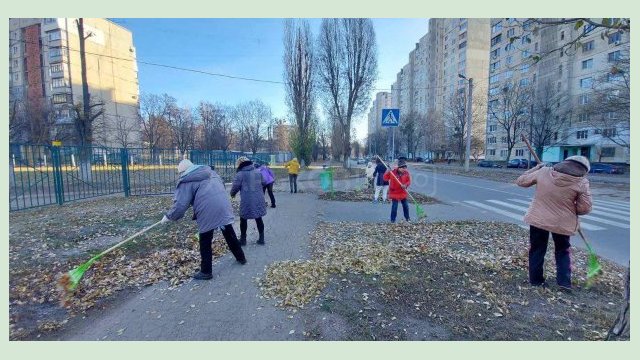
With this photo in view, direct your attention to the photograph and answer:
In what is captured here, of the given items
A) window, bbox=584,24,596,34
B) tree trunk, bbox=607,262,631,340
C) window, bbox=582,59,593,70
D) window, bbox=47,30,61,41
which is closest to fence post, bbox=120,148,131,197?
window, bbox=584,24,596,34

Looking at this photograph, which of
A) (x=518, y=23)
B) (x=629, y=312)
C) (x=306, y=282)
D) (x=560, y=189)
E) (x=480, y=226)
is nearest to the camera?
(x=629, y=312)

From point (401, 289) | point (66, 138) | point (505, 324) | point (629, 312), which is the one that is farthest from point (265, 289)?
Result: point (66, 138)

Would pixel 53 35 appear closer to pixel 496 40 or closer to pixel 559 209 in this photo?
pixel 559 209

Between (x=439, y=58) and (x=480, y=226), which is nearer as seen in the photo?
(x=480, y=226)

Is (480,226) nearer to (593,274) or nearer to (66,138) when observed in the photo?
(593,274)

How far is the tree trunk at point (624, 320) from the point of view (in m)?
2.38

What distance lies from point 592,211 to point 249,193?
11035mm

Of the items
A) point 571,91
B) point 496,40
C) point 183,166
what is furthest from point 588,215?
point 496,40

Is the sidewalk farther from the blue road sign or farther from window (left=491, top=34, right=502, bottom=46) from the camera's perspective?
window (left=491, top=34, right=502, bottom=46)

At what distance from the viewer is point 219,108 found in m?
51.8

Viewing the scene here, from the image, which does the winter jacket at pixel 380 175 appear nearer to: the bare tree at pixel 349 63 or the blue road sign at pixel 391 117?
the blue road sign at pixel 391 117

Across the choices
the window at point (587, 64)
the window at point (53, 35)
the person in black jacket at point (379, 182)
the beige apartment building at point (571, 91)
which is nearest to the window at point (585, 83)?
the beige apartment building at point (571, 91)

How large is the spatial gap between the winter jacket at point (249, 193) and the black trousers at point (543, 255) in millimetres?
3825

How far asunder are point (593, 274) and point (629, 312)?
1.71 m
